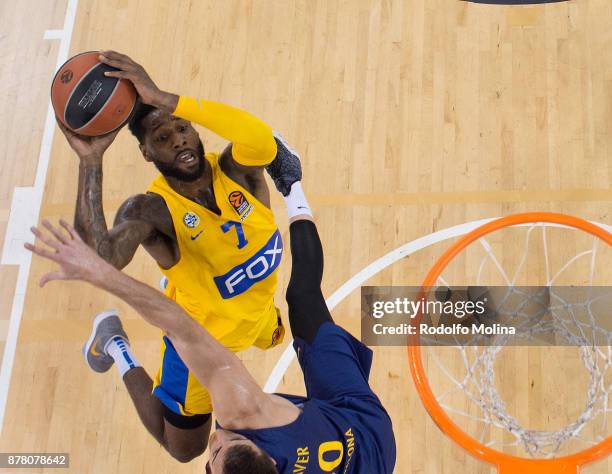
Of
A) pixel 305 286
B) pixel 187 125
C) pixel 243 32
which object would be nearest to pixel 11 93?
pixel 243 32

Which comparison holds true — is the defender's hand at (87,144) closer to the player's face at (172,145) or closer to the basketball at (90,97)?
the basketball at (90,97)

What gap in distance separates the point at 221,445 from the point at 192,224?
1.31 meters

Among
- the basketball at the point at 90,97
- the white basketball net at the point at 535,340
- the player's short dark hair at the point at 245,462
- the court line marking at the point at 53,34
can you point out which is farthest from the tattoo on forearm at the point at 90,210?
the court line marking at the point at 53,34

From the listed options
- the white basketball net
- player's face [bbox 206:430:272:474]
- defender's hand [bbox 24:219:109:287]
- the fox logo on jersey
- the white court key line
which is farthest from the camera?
the white court key line

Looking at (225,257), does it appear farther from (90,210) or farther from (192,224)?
(90,210)

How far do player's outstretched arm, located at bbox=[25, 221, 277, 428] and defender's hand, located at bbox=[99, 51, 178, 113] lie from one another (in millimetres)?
855

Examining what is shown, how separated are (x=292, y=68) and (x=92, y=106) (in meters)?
2.62

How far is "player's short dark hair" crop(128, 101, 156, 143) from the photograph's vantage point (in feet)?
13.1

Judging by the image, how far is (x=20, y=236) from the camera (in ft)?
19.2

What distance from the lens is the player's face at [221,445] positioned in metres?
3.04

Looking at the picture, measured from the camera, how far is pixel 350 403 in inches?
149

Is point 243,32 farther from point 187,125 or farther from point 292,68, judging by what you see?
point 187,125

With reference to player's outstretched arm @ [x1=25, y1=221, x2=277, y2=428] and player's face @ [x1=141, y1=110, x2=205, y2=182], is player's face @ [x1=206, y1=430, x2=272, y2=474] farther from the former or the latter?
player's face @ [x1=141, y1=110, x2=205, y2=182]

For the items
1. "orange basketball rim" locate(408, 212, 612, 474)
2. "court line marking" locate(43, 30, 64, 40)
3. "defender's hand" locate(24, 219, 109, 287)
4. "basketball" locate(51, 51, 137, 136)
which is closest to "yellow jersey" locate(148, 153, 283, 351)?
"basketball" locate(51, 51, 137, 136)
